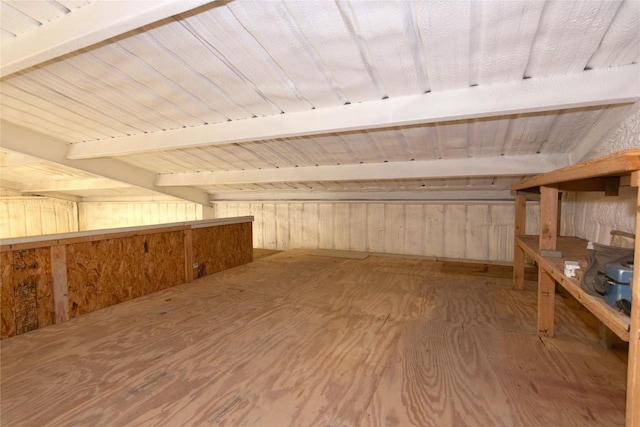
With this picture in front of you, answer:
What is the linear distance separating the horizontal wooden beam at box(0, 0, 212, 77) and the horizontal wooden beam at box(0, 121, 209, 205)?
2038 mm

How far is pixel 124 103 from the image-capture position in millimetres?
2352

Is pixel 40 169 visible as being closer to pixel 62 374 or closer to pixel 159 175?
pixel 159 175

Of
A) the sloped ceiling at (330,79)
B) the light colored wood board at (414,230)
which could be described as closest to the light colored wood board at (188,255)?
the sloped ceiling at (330,79)

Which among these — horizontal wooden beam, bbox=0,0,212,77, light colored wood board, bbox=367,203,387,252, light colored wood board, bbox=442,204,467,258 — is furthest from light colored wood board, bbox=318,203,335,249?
horizontal wooden beam, bbox=0,0,212,77

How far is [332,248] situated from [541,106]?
4315 millimetres

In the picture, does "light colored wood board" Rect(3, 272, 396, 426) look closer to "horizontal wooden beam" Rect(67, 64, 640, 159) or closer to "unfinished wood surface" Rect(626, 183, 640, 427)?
"unfinished wood surface" Rect(626, 183, 640, 427)

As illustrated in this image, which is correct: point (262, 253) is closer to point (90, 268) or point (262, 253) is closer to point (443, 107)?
point (90, 268)

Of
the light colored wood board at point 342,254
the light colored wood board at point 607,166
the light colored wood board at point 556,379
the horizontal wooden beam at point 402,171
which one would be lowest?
the light colored wood board at point 342,254

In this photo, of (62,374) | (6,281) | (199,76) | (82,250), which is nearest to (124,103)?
(199,76)

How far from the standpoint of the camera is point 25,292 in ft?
6.24

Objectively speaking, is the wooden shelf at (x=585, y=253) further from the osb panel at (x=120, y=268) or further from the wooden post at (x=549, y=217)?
the osb panel at (x=120, y=268)

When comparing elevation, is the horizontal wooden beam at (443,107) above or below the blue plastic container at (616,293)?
above

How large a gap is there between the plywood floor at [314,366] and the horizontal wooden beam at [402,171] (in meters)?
1.35

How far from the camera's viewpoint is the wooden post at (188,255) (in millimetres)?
3137
